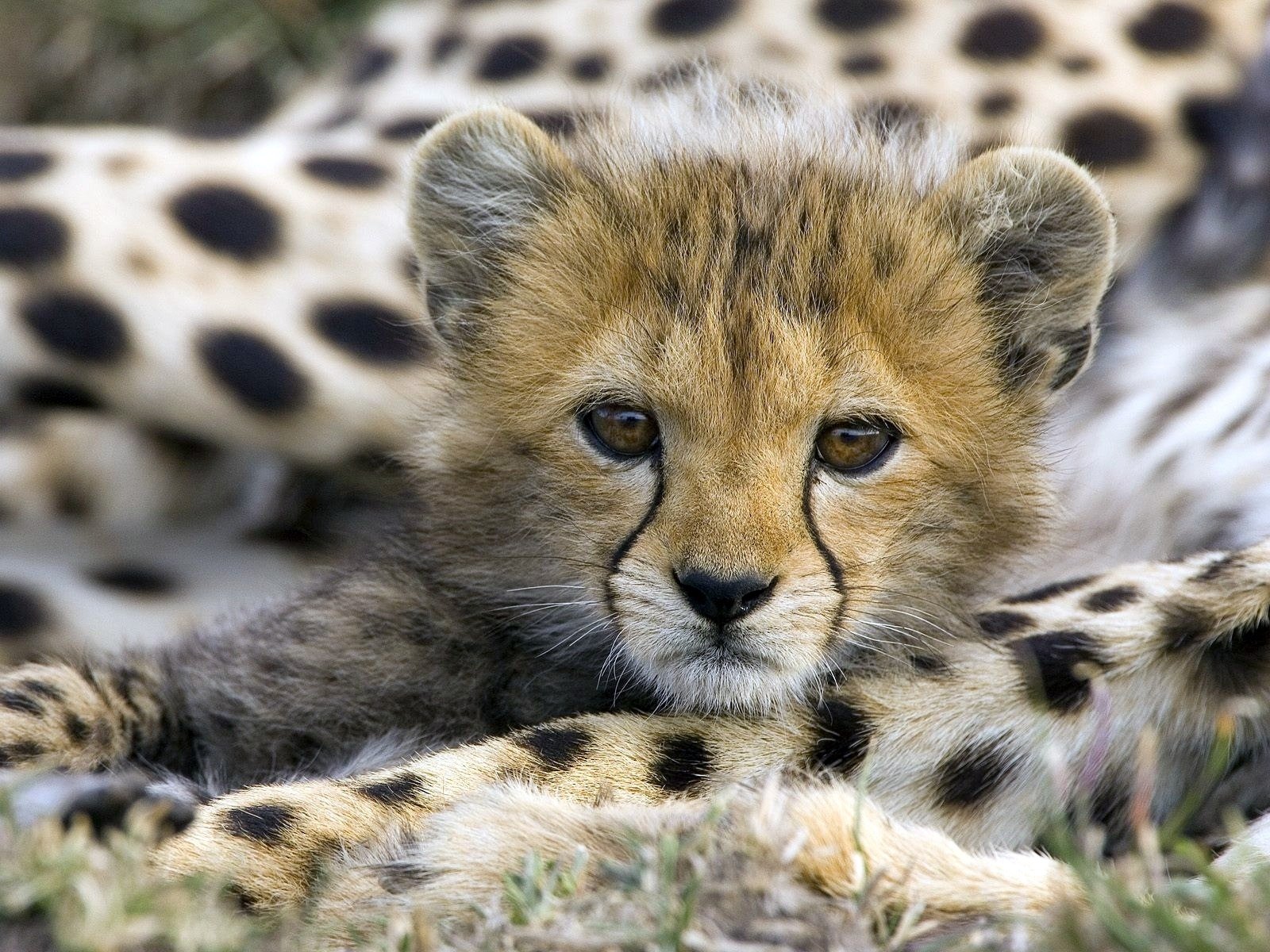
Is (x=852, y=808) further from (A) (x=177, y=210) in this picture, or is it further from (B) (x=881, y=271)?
(A) (x=177, y=210)

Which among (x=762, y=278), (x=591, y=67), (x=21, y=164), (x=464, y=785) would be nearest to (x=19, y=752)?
(x=464, y=785)

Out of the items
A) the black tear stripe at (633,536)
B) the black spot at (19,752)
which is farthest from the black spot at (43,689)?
the black tear stripe at (633,536)

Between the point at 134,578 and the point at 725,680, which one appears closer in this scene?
the point at 725,680

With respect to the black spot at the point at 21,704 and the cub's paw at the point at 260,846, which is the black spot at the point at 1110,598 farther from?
the black spot at the point at 21,704

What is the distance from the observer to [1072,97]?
3482 mm

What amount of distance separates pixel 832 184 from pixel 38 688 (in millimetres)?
1165

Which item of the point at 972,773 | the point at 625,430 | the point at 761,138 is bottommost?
the point at 972,773

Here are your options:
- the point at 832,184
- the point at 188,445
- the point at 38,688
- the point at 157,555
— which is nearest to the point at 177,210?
the point at 188,445

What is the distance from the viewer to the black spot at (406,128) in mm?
3561

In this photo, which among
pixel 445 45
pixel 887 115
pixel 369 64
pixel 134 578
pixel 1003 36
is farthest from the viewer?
pixel 369 64

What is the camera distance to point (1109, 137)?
344 cm

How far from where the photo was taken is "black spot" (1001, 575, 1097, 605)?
2.38 metres

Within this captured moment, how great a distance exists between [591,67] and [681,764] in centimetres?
195

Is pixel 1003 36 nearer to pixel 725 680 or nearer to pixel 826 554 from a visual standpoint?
pixel 826 554
